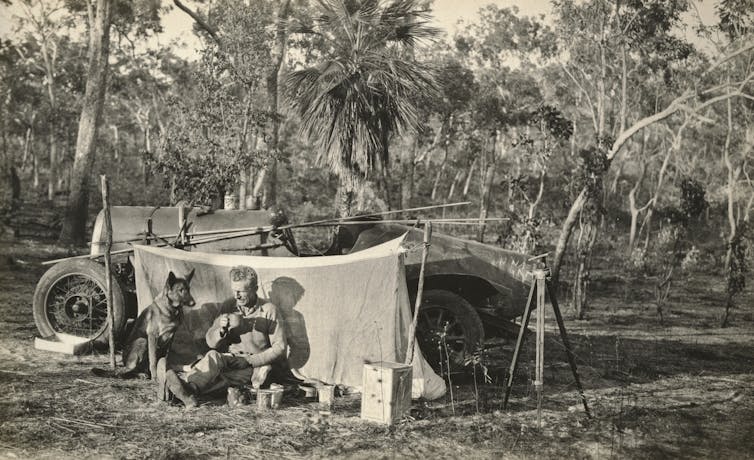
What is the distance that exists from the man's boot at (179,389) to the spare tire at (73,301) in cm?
223

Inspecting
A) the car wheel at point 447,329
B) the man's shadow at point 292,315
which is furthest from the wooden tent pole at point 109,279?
the car wheel at point 447,329

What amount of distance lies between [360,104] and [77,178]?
8908 mm

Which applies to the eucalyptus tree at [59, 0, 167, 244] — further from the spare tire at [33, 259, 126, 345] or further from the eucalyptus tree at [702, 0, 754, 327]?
the eucalyptus tree at [702, 0, 754, 327]

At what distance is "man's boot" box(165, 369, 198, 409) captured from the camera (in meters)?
5.93

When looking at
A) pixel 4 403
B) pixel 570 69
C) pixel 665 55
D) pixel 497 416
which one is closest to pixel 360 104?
pixel 497 416

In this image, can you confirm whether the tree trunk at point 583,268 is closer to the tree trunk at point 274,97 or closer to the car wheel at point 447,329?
the car wheel at point 447,329

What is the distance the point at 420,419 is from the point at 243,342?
177 cm

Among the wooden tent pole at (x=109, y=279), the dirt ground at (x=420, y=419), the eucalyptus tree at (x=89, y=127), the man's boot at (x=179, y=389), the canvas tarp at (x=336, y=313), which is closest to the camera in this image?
the dirt ground at (x=420, y=419)

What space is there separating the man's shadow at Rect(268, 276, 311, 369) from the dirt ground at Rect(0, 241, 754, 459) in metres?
0.50

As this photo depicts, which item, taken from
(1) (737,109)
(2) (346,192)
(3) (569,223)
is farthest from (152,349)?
(1) (737,109)

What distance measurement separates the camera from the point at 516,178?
15898 mm

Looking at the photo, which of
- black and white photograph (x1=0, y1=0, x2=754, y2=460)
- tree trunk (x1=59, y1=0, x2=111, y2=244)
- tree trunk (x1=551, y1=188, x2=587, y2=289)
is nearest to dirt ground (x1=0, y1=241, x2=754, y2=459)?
black and white photograph (x1=0, y1=0, x2=754, y2=460)

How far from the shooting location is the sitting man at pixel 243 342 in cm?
620

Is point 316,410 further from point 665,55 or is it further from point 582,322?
point 665,55
